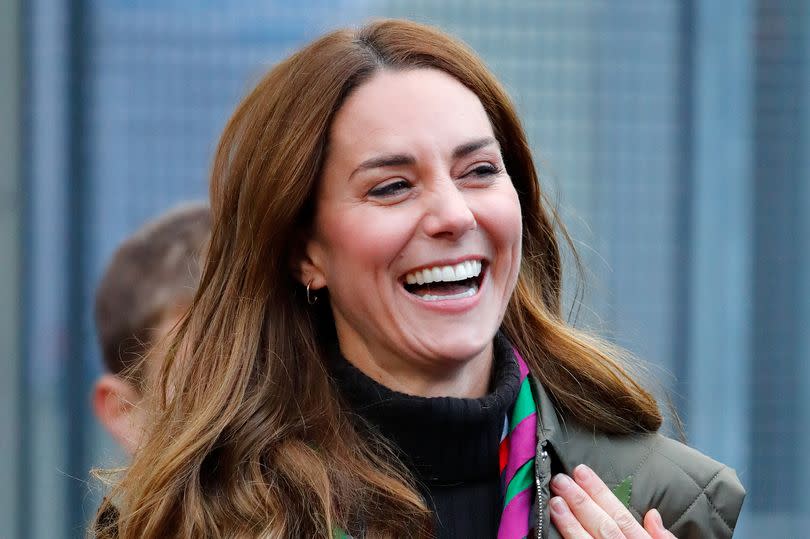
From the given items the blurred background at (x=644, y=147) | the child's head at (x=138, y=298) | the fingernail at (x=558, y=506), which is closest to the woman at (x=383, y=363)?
the fingernail at (x=558, y=506)

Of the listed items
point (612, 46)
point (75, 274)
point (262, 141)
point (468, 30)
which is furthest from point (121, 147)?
point (262, 141)

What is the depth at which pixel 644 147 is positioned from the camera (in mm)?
6922

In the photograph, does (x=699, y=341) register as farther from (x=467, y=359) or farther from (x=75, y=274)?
(x=467, y=359)

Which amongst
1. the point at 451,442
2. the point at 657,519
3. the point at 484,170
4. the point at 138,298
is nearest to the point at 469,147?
the point at 484,170

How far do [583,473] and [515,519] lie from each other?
0.63ft

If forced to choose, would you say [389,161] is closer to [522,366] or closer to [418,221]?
[418,221]

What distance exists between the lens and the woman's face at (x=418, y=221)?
8.99 ft

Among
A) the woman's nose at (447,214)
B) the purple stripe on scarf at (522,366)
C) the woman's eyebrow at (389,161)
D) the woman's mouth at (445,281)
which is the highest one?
the woman's eyebrow at (389,161)

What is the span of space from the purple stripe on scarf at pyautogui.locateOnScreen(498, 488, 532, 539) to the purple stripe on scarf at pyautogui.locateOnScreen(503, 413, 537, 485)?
0.06 meters

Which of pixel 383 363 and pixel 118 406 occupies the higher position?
pixel 383 363

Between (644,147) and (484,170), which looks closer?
(484,170)

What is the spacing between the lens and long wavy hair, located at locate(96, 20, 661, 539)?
109 inches

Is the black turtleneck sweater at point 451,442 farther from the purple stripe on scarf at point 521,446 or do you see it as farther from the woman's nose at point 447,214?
the woman's nose at point 447,214

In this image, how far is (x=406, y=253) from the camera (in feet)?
9.02
